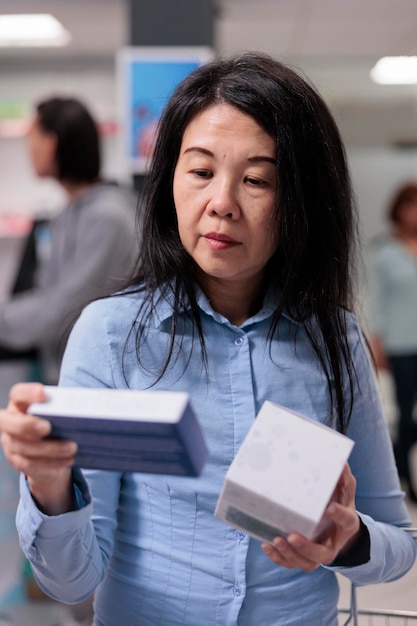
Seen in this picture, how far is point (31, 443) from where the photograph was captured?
0.81 meters

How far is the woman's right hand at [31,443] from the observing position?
0.80 m

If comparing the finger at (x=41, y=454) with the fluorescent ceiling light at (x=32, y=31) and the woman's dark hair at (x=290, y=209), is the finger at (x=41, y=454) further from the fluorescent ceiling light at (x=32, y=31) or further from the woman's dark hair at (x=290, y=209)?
the fluorescent ceiling light at (x=32, y=31)

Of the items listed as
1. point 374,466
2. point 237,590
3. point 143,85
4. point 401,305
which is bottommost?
point 401,305

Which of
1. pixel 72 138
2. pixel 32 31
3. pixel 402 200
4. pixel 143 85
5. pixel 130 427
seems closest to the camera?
pixel 130 427

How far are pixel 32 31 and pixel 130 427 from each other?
5.39 meters

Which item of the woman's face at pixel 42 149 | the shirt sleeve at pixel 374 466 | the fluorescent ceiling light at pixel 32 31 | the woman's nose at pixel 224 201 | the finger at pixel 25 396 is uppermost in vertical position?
the fluorescent ceiling light at pixel 32 31

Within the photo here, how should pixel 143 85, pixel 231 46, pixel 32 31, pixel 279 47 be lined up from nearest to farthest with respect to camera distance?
pixel 143 85, pixel 279 47, pixel 231 46, pixel 32 31

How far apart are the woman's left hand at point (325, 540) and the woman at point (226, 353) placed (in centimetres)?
9

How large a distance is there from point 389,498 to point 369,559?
0.53ft

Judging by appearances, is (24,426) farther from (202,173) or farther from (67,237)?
(67,237)

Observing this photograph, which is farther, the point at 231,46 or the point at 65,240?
the point at 231,46

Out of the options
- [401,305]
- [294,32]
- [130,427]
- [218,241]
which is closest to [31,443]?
[130,427]

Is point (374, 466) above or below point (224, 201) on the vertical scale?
below

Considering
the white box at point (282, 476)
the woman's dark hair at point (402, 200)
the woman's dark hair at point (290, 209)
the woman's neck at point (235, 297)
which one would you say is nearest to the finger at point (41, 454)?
the white box at point (282, 476)
